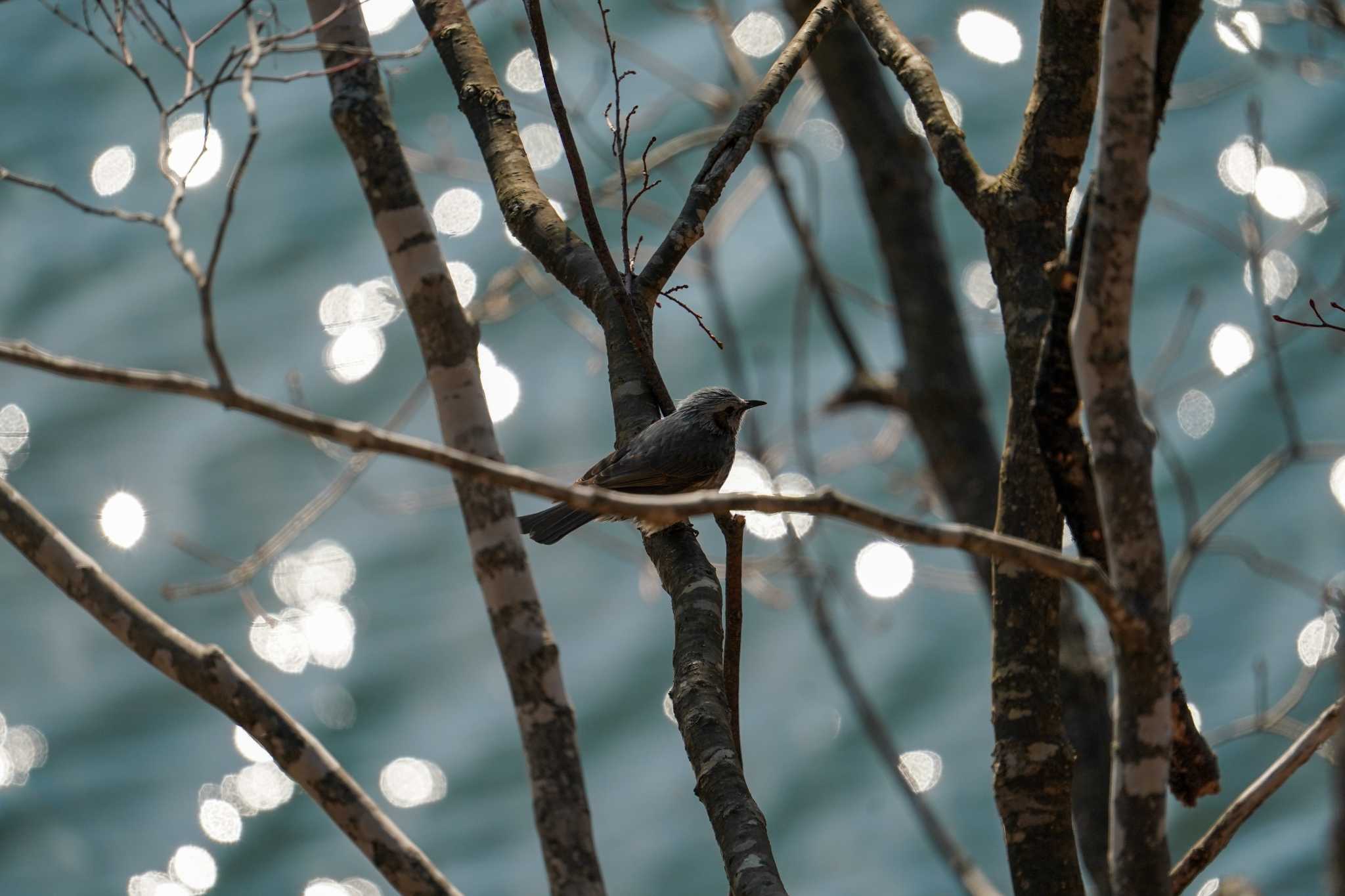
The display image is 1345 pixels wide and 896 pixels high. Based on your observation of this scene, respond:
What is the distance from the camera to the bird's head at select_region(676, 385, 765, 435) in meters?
5.23

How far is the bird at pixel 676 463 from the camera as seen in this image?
470 cm

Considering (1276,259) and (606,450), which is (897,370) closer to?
(606,450)

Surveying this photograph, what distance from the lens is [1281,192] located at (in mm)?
9125

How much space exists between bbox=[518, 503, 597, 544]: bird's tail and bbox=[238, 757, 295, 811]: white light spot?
3.90m

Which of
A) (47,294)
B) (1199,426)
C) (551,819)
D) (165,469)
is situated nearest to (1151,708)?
(551,819)

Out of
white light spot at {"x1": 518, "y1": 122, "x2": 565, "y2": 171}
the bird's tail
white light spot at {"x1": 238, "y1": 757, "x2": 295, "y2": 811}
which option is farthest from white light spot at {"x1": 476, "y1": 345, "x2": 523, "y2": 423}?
the bird's tail

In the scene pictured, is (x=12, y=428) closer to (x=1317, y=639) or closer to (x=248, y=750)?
(x=248, y=750)

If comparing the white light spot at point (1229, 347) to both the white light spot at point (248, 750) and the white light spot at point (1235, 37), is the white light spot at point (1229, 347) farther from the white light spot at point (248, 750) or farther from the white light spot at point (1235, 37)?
the white light spot at point (248, 750)

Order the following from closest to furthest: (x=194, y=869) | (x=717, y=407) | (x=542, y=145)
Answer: (x=717, y=407) → (x=194, y=869) → (x=542, y=145)

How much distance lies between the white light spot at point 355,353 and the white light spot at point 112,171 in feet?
5.93

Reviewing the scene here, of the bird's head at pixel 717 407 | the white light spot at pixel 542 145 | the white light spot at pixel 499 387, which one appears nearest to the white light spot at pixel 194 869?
the white light spot at pixel 499 387

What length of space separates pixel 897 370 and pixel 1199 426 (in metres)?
3.73

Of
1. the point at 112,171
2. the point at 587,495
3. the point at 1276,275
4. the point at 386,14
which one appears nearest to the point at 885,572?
the point at 1276,275

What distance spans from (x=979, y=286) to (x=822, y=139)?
5.82ft
